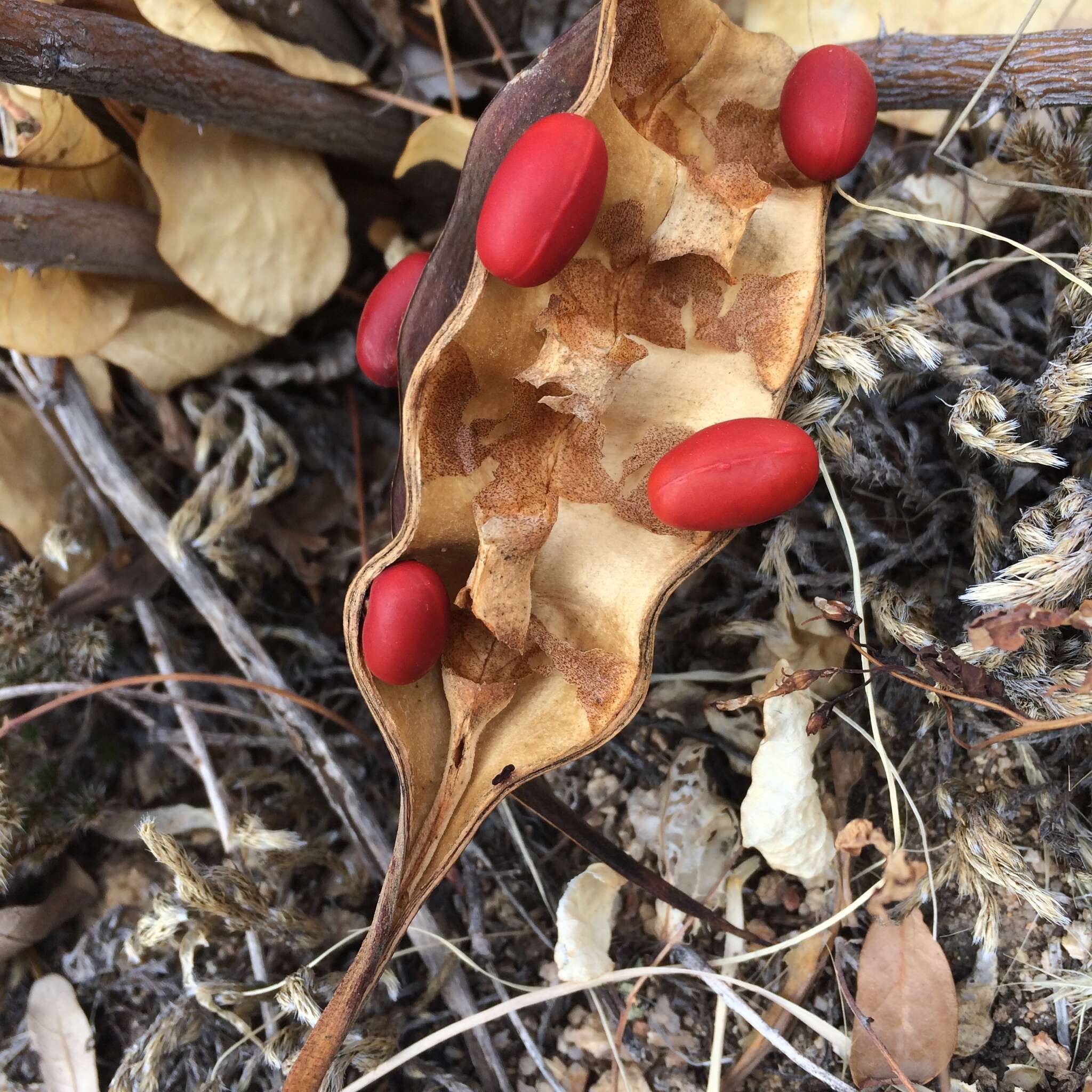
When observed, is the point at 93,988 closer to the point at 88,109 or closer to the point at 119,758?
the point at 119,758

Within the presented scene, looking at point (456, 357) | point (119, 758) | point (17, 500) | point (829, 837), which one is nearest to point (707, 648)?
point (829, 837)

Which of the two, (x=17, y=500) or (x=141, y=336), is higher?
(x=141, y=336)

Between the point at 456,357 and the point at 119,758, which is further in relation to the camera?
the point at 119,758

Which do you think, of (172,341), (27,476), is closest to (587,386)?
(172,341)

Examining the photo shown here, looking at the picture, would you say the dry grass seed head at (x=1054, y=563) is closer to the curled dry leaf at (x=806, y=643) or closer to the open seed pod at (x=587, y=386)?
the curled dry leaf at (x=806, y=643)

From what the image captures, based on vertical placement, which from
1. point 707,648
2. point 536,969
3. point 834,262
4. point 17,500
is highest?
point 834,262

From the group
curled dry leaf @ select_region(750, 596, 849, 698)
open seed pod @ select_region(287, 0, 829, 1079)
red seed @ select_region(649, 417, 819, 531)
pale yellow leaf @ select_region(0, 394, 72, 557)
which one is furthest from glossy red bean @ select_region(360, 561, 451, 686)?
pale yellow leaf @ select_region(0, 394, 72, 557)

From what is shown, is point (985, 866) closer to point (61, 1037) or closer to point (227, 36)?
point (61, 1037)
